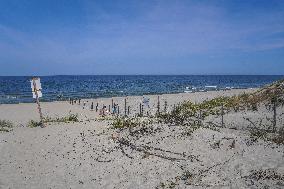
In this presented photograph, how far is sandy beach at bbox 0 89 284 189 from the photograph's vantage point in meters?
9.13

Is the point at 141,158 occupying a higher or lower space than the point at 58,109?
higher

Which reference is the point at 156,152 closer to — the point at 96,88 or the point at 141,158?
the point at 141,158

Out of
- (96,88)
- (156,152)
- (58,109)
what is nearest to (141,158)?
(156,152)

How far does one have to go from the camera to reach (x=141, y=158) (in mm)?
10812

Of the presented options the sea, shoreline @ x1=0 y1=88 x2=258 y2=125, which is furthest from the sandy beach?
the sea

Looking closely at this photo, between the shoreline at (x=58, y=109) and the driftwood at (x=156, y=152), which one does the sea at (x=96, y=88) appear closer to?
the shoreline at (x=58, y=109)

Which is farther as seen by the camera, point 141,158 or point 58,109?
point 58,109

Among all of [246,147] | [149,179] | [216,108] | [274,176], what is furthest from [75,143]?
[216,108]

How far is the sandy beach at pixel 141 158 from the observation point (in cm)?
913

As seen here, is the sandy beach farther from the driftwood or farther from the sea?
the sea

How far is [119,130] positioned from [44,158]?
337 centimetres

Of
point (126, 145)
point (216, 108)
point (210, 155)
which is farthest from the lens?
point (216, 108)

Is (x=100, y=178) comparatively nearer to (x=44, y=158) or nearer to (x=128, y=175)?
(x=128, y=175)

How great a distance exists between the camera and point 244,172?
30.7 ft
